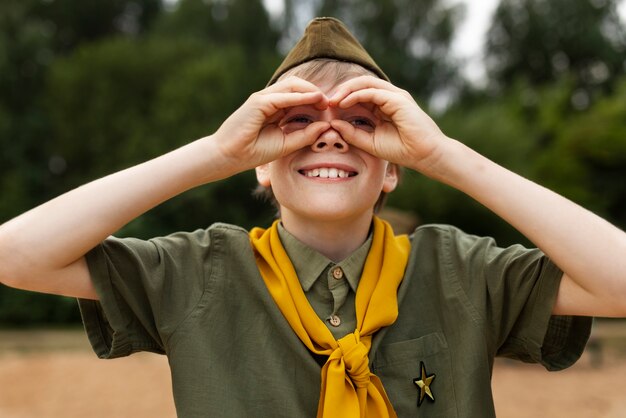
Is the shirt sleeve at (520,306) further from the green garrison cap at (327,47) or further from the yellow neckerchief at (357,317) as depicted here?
the green garrison cap at (327,47)

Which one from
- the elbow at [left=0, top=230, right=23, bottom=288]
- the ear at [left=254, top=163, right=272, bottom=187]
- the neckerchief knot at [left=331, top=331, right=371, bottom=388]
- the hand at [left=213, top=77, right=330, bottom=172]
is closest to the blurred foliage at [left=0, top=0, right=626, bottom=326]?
the ear at [left=254, top=163, right=272, bottom=187]

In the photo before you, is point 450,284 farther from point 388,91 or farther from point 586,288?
point 388,91

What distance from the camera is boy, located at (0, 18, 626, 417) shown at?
5.82 ft

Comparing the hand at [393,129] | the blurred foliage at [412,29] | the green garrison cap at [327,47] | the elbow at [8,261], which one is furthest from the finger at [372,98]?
the blurred foliage at [412,29]

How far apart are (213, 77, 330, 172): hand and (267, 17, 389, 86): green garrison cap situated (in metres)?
0.27

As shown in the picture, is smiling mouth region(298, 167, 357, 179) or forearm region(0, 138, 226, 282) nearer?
forearm region(0, 138, 226, 282)

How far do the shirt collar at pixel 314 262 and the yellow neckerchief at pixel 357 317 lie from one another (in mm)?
30

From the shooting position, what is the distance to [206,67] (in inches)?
610

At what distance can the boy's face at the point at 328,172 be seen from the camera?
196 centimetres

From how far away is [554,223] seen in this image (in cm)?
178

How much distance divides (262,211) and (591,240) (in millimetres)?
13706

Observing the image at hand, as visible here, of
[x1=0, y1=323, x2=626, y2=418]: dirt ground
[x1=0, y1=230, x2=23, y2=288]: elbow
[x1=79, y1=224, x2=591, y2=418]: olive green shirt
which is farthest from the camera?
[x1=0, y1=323, x2=626, y2=418]: dirt ground

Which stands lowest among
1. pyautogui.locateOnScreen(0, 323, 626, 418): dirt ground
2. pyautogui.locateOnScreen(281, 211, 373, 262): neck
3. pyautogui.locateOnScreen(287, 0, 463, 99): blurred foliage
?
pyautogui.locateOnScreen(0, 323, 626, 418): dirt ground

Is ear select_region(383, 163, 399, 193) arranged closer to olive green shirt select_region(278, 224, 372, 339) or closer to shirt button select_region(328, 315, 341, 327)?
olive green shirt select_region(278, 224, 372, 339)
